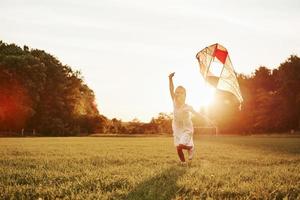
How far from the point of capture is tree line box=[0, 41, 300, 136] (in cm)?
5966

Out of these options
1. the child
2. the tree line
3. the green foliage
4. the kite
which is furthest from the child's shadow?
the green foliage

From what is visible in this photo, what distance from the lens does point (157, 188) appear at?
247 inches

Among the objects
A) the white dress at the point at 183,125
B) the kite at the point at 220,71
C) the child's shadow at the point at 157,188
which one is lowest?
the child's shadow at the point at 157,188

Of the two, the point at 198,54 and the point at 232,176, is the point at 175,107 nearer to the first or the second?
the point at 198,54

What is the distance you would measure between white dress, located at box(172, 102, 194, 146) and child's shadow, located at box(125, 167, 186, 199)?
2.54 metres

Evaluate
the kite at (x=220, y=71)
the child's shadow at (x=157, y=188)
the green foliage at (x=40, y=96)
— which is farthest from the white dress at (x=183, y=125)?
the green foliage at (x=40, y=96)

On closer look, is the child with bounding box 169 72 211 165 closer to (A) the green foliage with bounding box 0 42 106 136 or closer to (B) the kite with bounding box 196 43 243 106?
(B) the kite with bounding box 196 43 243 106

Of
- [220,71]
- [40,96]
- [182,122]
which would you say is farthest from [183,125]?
[40,96]

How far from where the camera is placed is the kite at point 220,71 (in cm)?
930

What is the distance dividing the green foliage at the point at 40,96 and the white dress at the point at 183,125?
51.1 m

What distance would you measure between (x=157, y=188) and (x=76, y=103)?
211 ft

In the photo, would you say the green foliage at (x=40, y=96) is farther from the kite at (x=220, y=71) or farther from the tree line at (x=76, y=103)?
the kite at (x=220, y=71)

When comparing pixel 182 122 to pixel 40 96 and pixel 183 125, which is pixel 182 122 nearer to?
pixel 183 125

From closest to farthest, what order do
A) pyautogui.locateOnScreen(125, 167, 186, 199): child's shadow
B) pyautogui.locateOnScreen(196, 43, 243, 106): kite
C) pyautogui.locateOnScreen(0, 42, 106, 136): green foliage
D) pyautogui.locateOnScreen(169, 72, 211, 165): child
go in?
1. pyautogui.locateOnScreen(125, 167, 186, 199): child's shadow
2. pyautogui.locateOnScreen(196, 43, 243, 106): kite
3. pyautogui.locateOnScreen(169, 72, 211, 165): child
4. pyautogui.locateOnScreen(0, 42, 106, 136): green foliage
